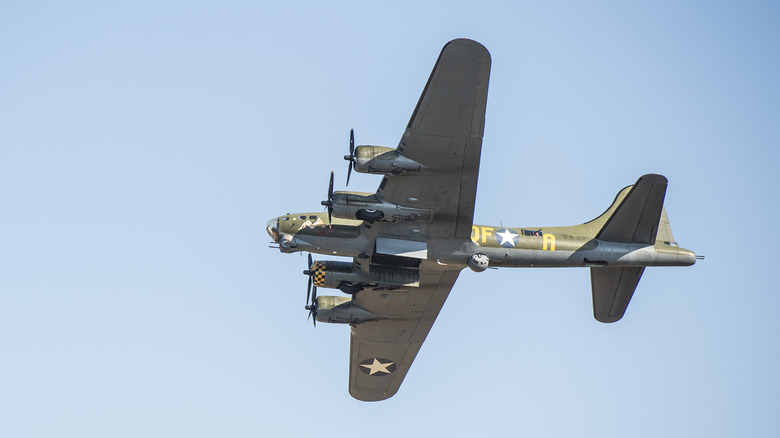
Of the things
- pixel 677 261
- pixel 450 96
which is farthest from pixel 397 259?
pixel 677 261

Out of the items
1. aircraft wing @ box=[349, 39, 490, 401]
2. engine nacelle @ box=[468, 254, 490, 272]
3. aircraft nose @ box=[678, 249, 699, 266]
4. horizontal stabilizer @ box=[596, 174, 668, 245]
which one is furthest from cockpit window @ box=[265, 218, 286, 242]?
aircraft nose @ box=[678, 249, 699, 266]

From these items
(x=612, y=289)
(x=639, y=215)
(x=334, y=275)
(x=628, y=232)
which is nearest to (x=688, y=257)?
(x=628, y=232)

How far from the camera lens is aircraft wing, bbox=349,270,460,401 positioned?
106 ft

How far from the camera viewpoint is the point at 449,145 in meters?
26.1

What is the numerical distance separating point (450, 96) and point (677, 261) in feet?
35.0

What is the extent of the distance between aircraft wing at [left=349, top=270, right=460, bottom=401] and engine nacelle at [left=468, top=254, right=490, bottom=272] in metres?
2.29

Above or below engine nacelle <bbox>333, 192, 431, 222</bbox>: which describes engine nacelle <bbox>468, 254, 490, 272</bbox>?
below

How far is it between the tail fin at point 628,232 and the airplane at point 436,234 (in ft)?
0.12

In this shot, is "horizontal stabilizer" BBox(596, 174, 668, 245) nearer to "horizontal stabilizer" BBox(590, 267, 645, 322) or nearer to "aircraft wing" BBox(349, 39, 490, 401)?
"horizontal stabilizer" BBox(590, 267, 645, 322)

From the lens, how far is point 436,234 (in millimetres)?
28656

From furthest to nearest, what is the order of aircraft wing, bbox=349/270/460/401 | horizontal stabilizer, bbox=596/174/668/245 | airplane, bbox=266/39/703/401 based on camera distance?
aircraft wing, bbox=349/270/460/401 < horizontal stabilizer, bbox=596/174/668/245 < airplane, bbox=266/39/703/401

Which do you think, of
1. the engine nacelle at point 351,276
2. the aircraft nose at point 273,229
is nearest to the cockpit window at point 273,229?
the aircraft nose at point 273,229

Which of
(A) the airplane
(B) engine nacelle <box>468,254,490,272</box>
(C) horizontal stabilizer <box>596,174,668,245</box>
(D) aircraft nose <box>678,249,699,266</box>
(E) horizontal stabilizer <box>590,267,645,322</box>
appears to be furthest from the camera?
(E) horizontal stabilizer <box>590,267,645,322</box>

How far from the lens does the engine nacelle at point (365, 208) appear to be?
89.4 ft
